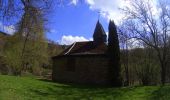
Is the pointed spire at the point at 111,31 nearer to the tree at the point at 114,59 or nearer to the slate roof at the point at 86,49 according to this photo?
the tree at the point at 114,59

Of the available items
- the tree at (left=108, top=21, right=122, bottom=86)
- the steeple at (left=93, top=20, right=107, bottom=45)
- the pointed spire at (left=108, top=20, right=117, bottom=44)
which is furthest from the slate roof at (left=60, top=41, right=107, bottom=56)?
the pointed spire at (left=108, top=20, right=117, bottom=44)

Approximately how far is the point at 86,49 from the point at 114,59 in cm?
459

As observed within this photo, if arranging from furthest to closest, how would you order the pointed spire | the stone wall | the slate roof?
the slate roof < the stone wall < the pointed spire

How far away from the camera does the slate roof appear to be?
42013 mm

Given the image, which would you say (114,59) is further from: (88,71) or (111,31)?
(88,71)

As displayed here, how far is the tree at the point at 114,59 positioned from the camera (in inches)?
1564

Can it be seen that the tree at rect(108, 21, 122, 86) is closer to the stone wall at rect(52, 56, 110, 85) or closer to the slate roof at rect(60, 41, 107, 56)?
the stone wall at rect(52, 56, 110, 85)

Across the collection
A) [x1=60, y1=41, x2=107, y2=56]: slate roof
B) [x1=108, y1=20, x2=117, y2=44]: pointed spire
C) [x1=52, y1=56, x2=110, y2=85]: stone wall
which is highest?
[x1=108, y1=20, x2=117, y2=44]: pointed spire

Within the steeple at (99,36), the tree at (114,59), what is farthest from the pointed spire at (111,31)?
the steeple at (99,36)

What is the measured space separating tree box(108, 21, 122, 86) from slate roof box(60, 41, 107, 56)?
1.44m

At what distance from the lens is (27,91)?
2275 cm

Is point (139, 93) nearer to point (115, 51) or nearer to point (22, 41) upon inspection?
point (115, 51)

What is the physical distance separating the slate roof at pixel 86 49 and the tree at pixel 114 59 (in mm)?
1436

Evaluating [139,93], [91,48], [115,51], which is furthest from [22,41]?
[139,93]
